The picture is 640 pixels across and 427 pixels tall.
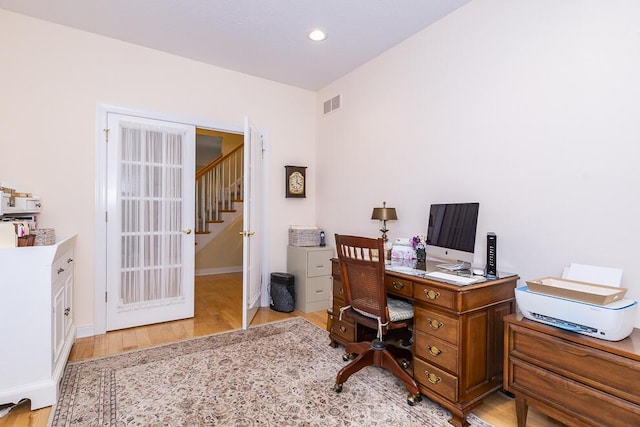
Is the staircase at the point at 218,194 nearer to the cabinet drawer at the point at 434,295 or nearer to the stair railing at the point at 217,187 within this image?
the stair railing at the point at 217,187

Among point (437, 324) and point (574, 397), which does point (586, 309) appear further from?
point (437, 324)

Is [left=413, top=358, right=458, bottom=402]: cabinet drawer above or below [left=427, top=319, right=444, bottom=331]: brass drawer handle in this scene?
below

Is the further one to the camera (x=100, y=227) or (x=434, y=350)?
(x=100, y=227)

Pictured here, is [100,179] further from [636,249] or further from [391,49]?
[636,249]

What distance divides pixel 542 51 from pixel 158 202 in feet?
11.8

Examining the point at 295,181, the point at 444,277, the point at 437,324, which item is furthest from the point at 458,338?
the point at 295,181

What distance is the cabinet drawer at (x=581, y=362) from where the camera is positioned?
4.46ft

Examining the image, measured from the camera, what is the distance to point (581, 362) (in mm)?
1499

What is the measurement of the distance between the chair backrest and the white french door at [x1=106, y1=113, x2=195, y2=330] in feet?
6.90

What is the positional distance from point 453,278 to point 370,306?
22.2 inches

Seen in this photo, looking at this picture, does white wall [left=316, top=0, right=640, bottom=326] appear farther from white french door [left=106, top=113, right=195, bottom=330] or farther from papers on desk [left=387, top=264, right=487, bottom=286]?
white french door [left=106, top=113, right=195, bottom=330]

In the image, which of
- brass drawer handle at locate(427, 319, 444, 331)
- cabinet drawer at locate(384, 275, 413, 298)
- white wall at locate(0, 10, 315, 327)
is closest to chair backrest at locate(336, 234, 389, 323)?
cabinet drawer at locate(384, 275, 413, 298)

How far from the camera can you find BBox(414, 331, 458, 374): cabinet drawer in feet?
6.06

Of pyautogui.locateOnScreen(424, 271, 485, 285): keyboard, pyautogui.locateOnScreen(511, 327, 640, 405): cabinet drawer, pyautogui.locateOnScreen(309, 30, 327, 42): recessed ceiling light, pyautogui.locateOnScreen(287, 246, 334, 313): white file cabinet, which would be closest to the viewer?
pyautogui.locateOnScreen(511, 327, 640, 405): cabinet drawer
